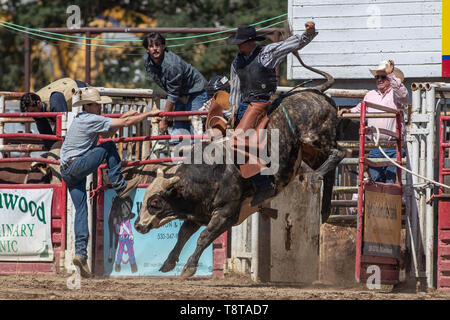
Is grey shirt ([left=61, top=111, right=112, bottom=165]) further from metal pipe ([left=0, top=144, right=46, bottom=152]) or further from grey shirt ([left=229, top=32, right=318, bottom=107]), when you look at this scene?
grey shirt ([left=229, top=32, right=318, bottom=107])

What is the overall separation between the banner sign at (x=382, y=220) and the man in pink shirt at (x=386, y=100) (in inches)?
17.9

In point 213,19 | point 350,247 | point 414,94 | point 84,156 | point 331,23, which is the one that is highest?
point 213,19

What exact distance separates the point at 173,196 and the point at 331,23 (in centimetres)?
670

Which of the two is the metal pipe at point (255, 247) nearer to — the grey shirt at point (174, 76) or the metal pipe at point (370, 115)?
the metal pipe at point (370, 115)

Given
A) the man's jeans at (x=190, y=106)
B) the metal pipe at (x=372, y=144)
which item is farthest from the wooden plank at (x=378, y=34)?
the metal pipe at (x=372, y=144)

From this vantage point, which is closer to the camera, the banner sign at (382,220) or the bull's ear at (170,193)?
the banner sign at (382,220)

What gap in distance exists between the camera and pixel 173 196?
9.38 meters

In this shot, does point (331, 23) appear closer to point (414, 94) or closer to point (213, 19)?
point (414, 94)

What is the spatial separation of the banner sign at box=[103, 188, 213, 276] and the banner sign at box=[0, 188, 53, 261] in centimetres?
82

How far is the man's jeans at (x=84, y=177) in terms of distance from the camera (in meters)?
9.88

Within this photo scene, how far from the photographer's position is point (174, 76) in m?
10.4

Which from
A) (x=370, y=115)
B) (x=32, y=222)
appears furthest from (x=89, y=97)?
(x=370, y=115)

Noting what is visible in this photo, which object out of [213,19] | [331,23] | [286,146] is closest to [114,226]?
[286,146]

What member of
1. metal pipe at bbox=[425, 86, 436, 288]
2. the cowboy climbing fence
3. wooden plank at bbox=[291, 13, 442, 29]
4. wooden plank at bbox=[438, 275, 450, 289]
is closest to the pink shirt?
metal pipe at bbox=[425, 86, 436, 288]
